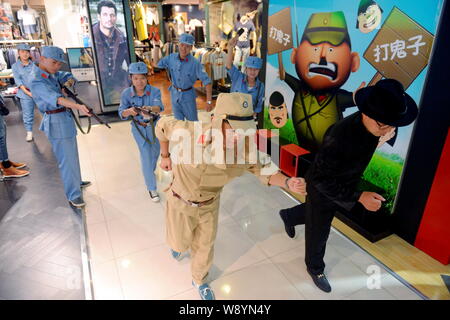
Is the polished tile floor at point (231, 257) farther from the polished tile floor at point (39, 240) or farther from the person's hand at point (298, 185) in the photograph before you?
the person's hand at point (298, 185)

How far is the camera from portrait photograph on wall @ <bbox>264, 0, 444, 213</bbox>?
8.69ft

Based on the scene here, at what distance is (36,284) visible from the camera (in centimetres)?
245

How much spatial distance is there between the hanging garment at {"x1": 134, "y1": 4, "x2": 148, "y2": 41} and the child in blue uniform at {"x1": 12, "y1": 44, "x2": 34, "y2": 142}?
656 cm

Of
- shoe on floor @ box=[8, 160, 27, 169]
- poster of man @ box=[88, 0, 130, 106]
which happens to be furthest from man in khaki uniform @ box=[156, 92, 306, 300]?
poster of man @ box=[88, 0, 130, 106]

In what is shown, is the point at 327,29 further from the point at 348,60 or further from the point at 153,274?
the point at 153,274

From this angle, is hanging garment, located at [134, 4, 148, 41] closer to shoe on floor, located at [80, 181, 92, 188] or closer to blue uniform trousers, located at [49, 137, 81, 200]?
shoe on floor, located at [80, 181, 92, 188]

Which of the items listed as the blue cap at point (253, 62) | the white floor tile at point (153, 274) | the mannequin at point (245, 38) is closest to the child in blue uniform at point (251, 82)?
the blue cap at point (253, 62)

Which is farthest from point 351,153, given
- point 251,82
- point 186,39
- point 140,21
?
point 140,21

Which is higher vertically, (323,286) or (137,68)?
(137,68)

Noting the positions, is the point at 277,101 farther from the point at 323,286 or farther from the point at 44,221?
the point at 44,221

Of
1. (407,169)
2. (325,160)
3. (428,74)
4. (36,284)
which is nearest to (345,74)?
(428,74)
